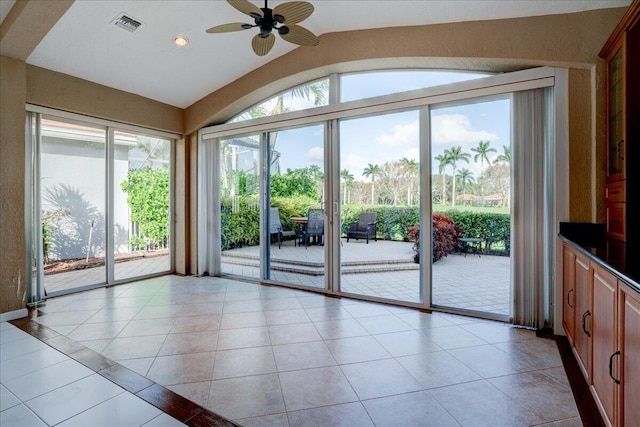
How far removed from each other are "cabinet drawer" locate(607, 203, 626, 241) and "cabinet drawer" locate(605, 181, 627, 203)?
0.12 feet

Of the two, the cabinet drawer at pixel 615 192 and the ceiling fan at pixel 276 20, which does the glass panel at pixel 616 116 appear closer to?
the cabinet drawer at pixel 615 192

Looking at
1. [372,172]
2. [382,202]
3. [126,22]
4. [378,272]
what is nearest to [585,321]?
[382,202]

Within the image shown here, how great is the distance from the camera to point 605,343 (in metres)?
1.63

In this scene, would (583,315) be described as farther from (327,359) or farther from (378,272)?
(378,272)

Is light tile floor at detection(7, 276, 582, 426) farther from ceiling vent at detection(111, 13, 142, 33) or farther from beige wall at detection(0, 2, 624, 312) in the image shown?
ceiling vent at detection(111, 13, 142, 33)

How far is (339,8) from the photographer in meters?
3.34

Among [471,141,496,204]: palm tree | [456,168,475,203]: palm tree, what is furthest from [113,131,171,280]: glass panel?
[471,141,496,204]: palm tree

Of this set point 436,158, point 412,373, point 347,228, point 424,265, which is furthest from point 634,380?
point 347,228

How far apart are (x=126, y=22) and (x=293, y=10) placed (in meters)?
2.15

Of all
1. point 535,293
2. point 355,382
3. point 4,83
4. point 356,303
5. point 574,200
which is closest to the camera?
point 355,382

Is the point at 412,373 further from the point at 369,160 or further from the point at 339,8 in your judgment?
the point at 339,8

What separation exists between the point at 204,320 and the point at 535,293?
3.34 m

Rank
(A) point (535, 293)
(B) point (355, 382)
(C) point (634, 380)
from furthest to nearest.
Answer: (A) point (535, 293) < (B) point (355, 382) < (C) point (634, 380)

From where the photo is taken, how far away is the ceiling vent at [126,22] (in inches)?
129
